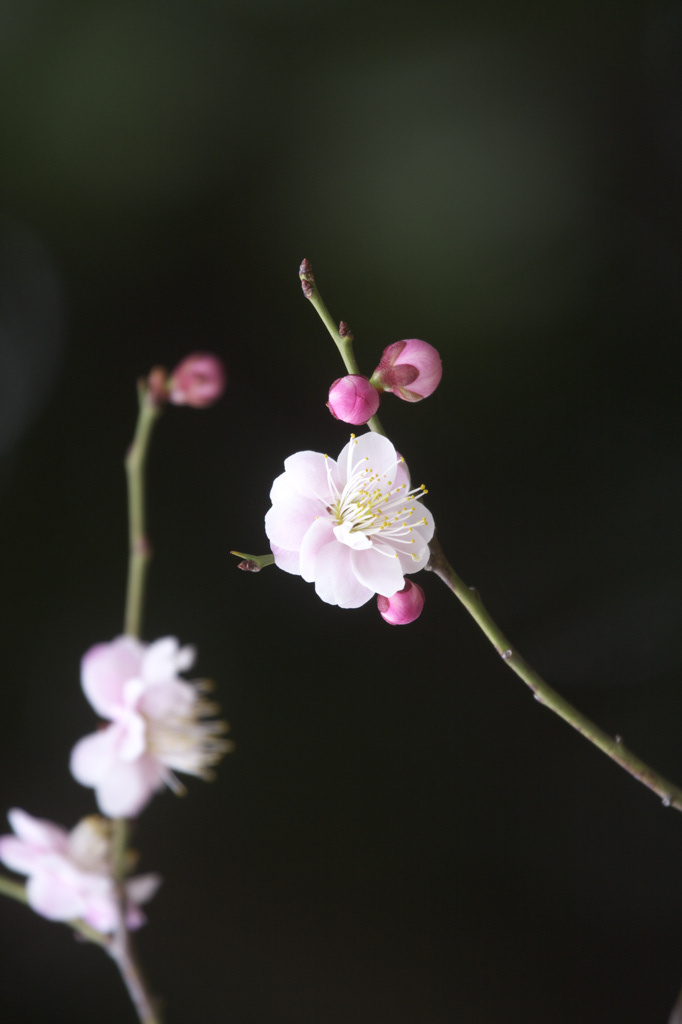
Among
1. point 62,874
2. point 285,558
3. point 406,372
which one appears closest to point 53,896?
point 62,874

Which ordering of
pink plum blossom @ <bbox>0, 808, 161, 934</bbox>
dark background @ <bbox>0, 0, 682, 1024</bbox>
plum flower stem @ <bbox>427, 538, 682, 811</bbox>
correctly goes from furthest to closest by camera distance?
dark background @ <bbox>0, 0, 682, 1024</bbox> → pink plum blossom @ <bbox>0, 808, 161, 934</bbox> → plum flower stem @ <bbox>427, 538, 682, 811</bbox>

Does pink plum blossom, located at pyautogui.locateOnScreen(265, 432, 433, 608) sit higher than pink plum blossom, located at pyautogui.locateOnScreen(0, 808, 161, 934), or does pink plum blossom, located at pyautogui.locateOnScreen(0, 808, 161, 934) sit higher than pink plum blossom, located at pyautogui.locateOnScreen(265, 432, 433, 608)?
pink plum blossom, located at pyautogui.locateOnScreen(265, 432, 433, 608)

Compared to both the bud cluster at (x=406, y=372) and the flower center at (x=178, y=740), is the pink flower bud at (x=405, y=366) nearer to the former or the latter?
the bud cluster at (x=406, y=372)

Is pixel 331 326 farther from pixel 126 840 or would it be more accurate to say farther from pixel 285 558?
pixel 126 840

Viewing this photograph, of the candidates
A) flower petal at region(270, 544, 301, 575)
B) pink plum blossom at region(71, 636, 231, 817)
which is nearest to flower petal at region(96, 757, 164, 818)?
pink plum blossom at region(71, 636, 231, 817)

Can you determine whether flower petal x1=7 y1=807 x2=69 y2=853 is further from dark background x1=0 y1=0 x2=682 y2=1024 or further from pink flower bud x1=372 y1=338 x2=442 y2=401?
pink flower bud x1=372 y1=338 x2=442 y2=401

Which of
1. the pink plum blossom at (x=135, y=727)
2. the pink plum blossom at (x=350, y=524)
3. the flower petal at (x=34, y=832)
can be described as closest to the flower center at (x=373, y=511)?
the pink plum blossom at (x=350, y=524)

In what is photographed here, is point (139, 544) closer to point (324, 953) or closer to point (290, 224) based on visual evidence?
point (290, 224)
